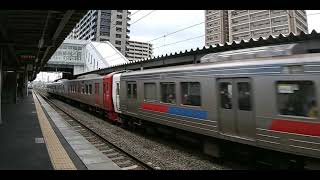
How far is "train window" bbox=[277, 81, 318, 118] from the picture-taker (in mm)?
5797

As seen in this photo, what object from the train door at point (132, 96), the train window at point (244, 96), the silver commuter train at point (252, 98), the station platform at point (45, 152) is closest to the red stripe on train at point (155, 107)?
the silver commuter train at point (252, 98)

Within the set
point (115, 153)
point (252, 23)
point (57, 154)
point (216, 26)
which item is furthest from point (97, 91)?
point (57, 154)

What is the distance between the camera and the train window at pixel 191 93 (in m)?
8.65

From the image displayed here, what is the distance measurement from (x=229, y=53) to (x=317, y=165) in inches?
141

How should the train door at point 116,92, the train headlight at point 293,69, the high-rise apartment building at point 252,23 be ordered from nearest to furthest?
the train headlight at point 293,69 < the high-rise apartment building at point 252,23 < the train door at point 116,92

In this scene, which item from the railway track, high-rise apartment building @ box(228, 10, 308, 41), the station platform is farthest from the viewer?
high-rise apartment building @ box(228, 10, 308, 41)

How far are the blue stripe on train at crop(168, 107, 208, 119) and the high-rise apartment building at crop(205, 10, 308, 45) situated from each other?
14.8 ft

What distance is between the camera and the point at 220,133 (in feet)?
25.5

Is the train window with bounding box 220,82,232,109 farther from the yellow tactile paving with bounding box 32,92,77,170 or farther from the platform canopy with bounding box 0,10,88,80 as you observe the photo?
the platform canopy with bounding box 0,10,88,80

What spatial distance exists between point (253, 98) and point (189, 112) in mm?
2506

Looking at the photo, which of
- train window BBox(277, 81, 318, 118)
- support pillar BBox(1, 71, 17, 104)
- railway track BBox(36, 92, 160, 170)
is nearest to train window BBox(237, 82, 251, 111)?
train window BBox(277, 81, 318, 118)

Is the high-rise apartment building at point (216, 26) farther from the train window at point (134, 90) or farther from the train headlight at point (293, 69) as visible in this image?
the train headlight at point (293, 69)

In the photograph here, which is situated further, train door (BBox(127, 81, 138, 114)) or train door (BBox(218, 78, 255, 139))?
train door (BBox(127, 81, 138, 114))
